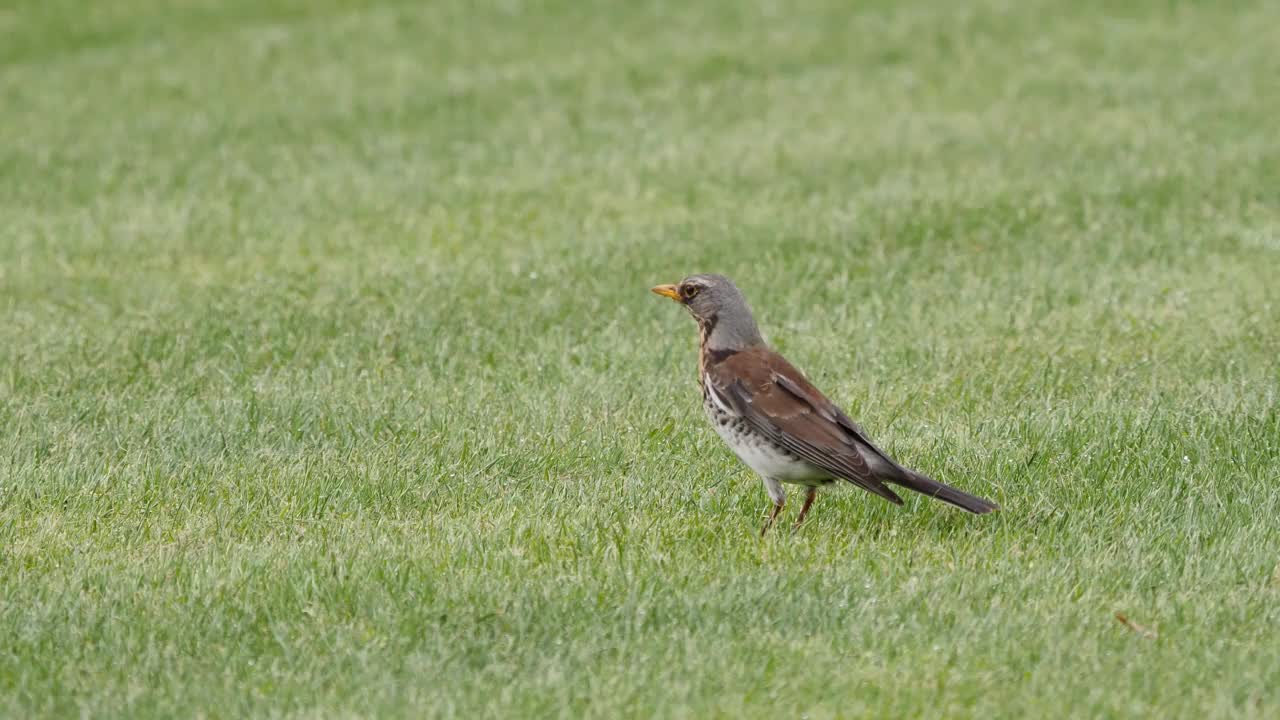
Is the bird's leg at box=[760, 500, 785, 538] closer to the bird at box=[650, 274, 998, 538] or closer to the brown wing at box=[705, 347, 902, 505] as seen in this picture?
the bird at box=[650, 274, 998, 538]

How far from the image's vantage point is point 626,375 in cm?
908

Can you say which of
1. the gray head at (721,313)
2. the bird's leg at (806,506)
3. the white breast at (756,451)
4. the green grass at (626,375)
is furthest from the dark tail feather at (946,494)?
the gray head at (721,313)

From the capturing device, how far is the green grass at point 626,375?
5551mm

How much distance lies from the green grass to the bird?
0.25 metres

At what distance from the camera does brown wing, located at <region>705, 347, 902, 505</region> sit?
6461 mm

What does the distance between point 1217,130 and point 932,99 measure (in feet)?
9.11

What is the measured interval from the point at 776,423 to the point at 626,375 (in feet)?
8.24

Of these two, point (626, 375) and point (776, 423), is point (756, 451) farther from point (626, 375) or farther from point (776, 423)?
point (626, 375)

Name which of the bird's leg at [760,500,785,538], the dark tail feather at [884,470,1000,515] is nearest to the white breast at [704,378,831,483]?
the bird's leg at [760,500,785,538]

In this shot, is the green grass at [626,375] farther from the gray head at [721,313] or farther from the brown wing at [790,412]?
the gray head at [721,313]

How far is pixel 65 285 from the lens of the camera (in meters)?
11.2

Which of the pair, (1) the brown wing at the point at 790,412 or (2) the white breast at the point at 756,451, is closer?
(1) the brown wing at the point at 790,412

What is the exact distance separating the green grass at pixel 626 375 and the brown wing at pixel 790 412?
32 centimetres

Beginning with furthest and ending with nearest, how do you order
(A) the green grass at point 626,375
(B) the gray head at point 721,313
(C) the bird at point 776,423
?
(B) the gray head at point 721,313 → (C) the bird at point 776,423 → (A) the green grass at point 626,375
